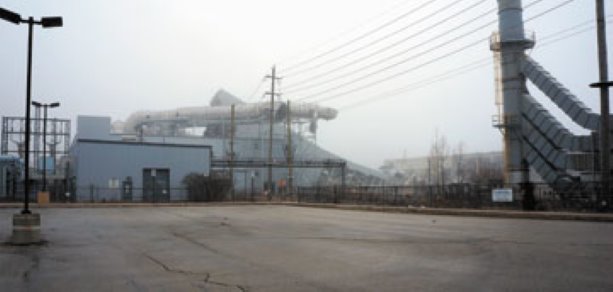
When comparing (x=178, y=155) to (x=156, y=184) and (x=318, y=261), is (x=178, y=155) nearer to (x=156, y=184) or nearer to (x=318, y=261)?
(x=156, y=184)

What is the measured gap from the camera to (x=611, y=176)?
29031 millimetres

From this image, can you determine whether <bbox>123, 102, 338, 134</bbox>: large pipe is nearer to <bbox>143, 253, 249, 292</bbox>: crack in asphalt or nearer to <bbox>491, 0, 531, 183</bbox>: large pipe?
<bbox>491, 0, 531, 183</bbox>: large pipe

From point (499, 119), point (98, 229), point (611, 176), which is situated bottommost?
point (98, 229)

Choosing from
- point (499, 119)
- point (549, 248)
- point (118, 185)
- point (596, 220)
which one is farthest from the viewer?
point (118, 185)

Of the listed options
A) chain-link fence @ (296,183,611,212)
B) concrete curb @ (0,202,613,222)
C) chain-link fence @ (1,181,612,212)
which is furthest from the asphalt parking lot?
chain-link fence @ (1,181,612,212)

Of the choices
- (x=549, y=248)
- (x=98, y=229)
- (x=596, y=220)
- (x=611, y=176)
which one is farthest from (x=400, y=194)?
(x=549, y=248)

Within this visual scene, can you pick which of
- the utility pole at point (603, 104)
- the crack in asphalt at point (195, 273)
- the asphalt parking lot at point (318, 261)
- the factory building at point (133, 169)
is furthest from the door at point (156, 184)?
the crack in asphalt at point (195, 273)

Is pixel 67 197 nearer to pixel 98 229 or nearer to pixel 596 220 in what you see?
pixel 98 229

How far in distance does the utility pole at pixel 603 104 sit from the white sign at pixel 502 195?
4674 mm

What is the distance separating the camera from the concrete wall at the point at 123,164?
181 ft

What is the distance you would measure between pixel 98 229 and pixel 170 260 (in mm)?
9987

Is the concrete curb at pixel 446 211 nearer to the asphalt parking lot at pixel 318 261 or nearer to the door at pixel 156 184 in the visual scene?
the asphalt parking lot at pixel 318 261

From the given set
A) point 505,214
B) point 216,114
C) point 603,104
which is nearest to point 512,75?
point 603,104

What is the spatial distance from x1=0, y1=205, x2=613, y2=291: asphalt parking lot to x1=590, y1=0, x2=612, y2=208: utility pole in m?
8.97
